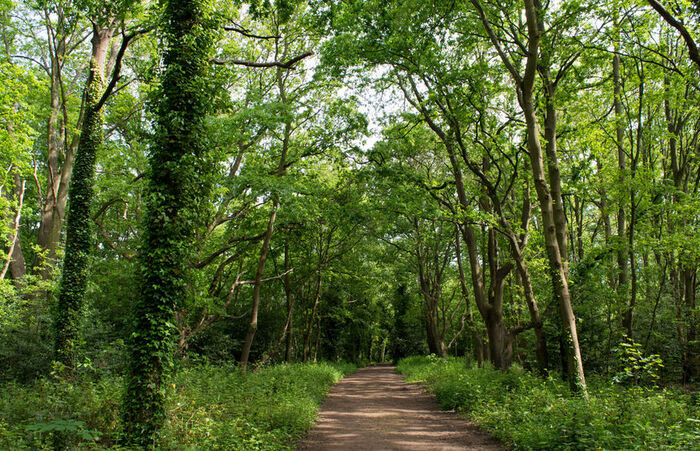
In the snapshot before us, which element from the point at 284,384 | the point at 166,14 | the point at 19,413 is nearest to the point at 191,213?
the point at 166,14

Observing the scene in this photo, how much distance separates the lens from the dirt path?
6.97 m

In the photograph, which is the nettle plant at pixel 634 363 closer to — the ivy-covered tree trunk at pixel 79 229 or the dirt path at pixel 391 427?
the dirt path at pixel 391 427

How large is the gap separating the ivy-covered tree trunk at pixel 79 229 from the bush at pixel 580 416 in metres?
9.46

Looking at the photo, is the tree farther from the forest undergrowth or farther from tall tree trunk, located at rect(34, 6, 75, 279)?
tall tree trunk, located at rect(34, 6, 75, 279)

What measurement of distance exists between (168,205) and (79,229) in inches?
201

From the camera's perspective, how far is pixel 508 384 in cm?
934

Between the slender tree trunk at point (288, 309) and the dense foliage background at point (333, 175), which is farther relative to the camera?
the slender tree trunk at point (288, 309)

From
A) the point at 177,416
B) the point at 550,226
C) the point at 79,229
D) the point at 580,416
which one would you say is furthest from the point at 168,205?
the point at 550,226

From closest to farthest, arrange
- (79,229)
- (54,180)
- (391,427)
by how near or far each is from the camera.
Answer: (391,427) < (79,229) < (54,180)

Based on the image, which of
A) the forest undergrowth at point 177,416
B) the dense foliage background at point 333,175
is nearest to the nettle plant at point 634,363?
the dense foliage background at point 333,175

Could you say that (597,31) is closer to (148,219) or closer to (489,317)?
(489,317)

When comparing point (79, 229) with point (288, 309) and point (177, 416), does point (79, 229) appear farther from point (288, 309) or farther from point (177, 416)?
point (288, 309)

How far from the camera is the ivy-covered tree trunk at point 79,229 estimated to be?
8.89m

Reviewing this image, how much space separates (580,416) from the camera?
18.1ft
